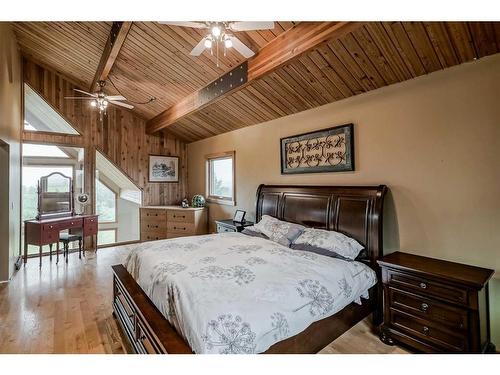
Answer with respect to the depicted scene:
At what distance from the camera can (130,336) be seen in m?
2.06

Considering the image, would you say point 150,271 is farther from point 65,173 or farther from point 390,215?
point 65,173

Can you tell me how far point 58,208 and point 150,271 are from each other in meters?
3.76

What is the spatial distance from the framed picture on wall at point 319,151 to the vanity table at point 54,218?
3880 millimetres

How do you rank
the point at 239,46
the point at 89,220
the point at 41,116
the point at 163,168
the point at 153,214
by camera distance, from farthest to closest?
the point at 163,168
the point at 153,214
the point at 41,116
the point at 89,220
the point at 239,46

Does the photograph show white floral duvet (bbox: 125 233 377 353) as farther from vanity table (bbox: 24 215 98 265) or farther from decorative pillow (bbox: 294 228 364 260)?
vanity table (bbox: 24 215 98 265)

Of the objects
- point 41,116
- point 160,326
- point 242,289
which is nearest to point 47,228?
point 41,116

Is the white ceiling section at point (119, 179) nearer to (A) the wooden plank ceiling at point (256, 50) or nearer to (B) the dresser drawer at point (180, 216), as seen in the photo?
(B) the dresser drawer at point (180, 216)

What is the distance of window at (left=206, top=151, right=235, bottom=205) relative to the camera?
16.5ft

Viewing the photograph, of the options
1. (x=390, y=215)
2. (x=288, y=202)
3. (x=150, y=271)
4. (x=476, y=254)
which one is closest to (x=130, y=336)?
(x=150, y=271)

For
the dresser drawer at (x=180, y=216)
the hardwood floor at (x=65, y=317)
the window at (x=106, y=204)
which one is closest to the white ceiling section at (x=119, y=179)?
the window at (x=106, y=204)

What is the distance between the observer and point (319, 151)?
3.28 metres

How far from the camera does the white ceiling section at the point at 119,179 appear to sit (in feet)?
19.1

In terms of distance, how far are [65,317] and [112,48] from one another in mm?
3225

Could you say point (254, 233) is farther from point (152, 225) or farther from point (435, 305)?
point (152, 225)
